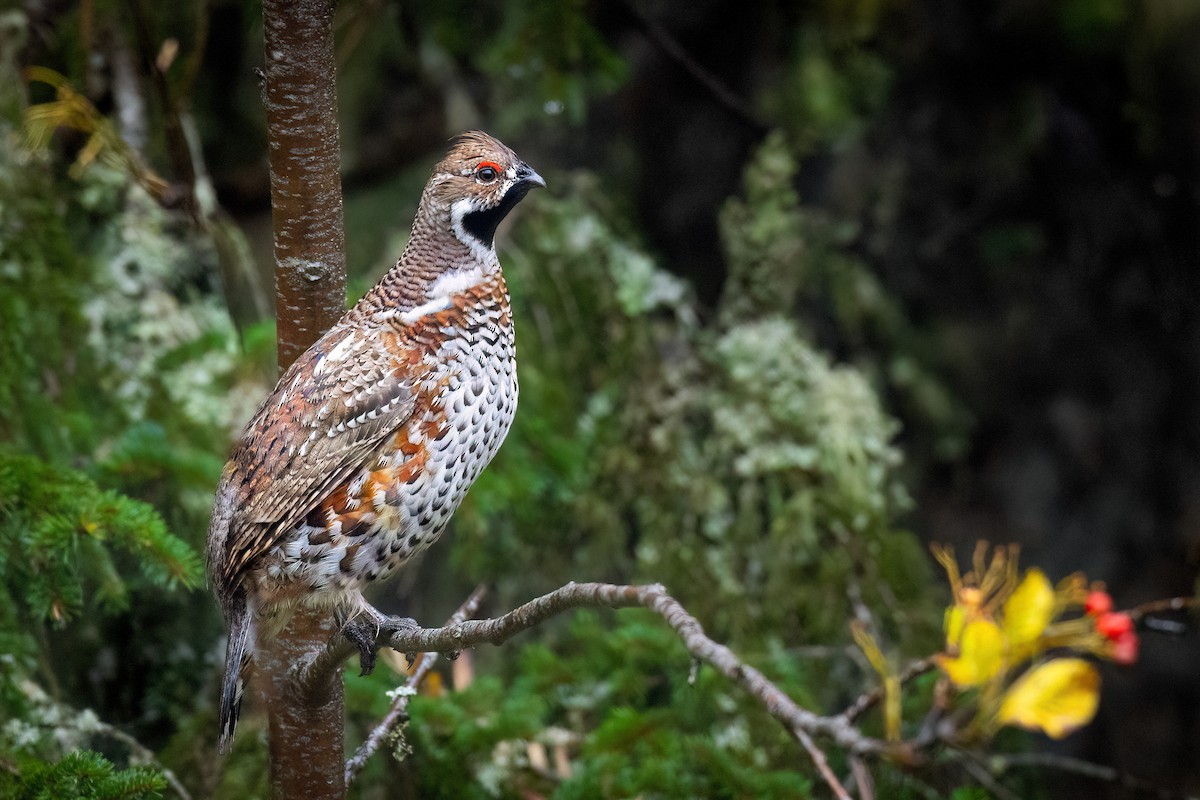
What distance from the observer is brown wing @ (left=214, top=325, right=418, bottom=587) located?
2031 mm

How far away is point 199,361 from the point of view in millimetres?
3518

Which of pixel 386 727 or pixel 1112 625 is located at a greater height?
pixel 1112 625

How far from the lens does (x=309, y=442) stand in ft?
6.79

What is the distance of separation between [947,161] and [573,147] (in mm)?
1548

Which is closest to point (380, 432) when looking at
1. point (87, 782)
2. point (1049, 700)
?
point (87, 782)

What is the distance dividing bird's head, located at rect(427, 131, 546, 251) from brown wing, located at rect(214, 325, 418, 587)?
29cm

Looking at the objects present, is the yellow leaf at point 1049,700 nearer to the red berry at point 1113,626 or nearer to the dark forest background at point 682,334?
the red berry at point 1113,626

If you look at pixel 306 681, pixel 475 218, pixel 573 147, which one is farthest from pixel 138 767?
pixel 573 147

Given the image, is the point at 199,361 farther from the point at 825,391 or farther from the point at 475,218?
the point at 825,391

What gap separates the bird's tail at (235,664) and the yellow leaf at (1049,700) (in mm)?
1392

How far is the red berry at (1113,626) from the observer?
2100 millimetres

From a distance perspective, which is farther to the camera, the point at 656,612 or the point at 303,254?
the point at 303,254

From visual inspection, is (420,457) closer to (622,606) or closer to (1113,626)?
(622,606)

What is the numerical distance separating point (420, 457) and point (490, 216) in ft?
1.56
